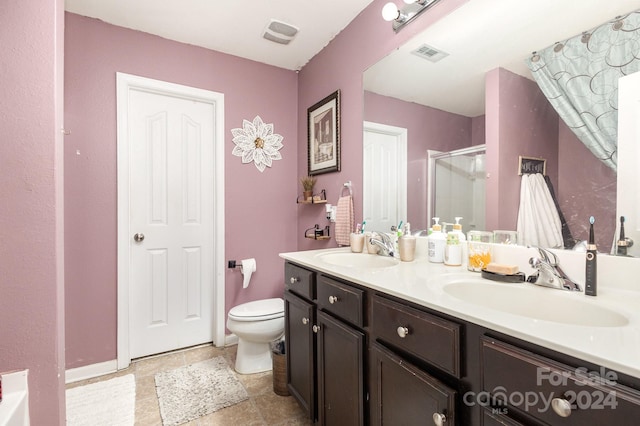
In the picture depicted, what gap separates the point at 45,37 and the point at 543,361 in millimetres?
1732

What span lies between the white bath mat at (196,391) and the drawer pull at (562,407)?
1643mm

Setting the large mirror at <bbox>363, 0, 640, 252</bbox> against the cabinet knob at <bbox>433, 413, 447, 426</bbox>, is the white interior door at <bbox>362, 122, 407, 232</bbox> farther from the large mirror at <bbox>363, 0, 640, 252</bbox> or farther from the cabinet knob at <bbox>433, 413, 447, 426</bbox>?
the cabinet knob at <bbox>433, 413, 447, 426</bbox>

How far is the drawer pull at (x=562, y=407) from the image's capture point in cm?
55

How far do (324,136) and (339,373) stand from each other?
1690 mm

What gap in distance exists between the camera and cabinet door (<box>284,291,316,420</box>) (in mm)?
1397

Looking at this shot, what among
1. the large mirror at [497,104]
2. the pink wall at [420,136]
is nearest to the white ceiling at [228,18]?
the large mirror at [497,104]

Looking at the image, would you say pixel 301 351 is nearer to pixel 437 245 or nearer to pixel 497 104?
pixel 437 245

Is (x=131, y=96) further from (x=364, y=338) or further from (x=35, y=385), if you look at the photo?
(x=364, y=338)

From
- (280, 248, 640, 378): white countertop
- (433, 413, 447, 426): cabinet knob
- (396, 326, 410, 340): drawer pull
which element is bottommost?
(433, 413, 447, 426): cabinet knob

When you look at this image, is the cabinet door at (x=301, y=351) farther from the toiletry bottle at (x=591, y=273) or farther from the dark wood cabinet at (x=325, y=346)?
the toiletry bottle at (x=591, y=273)

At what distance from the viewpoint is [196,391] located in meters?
1.78

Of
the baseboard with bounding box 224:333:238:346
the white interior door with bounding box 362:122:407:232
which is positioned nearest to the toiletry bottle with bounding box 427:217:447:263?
the white interior door with bounding box 362:122:407:232

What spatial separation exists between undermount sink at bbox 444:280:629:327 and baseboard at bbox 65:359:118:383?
7.58 ft

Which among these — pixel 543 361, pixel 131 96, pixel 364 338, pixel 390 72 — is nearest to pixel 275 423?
pixel 364 338
